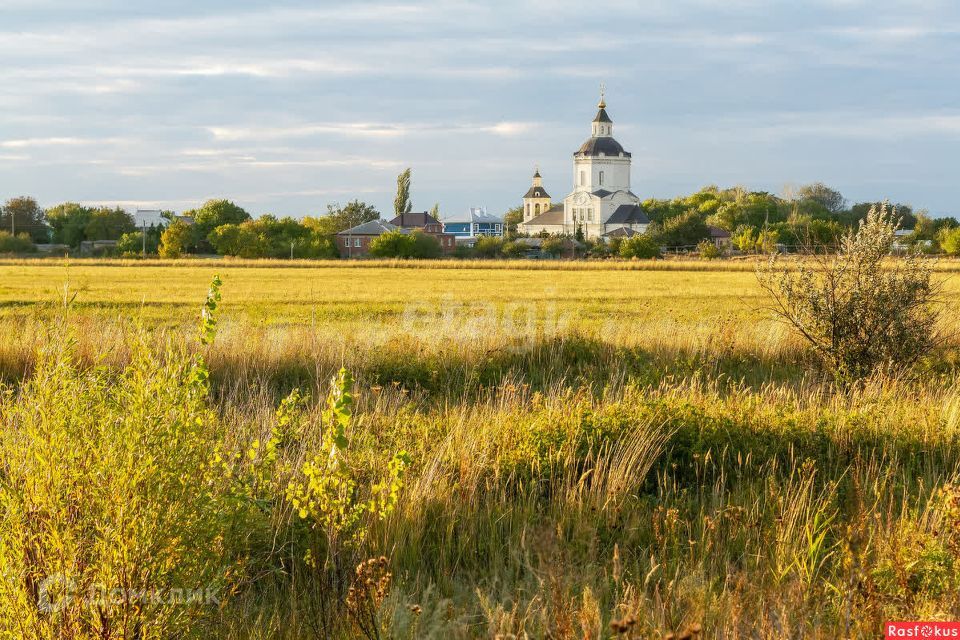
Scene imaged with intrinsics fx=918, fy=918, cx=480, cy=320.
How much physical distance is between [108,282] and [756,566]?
167 feet

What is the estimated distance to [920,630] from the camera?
4527 millimetres

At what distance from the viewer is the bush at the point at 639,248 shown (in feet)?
335

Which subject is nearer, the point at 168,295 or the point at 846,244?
the point at 846,244

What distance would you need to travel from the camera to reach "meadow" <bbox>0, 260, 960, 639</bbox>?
14.6 ft

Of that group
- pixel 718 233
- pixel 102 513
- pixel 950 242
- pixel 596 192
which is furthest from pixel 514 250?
pixel 102 513

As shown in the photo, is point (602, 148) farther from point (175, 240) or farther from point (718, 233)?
point (175, 240)

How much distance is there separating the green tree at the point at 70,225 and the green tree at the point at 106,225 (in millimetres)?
764

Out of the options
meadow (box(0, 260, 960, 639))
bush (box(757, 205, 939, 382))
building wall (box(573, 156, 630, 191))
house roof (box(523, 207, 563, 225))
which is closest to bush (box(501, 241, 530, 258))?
house roof (box(523, 207, 563, 225))

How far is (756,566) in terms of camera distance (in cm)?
629

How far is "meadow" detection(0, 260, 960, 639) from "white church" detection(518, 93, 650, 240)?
157253mm

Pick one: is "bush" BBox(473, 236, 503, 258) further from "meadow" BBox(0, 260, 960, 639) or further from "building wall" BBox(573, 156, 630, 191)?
"meadow" BBox(0, 260, 960, 639)

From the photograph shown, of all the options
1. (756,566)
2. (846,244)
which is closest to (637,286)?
(846,244)

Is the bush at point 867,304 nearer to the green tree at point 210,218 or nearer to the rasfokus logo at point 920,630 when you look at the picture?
the rasfokus logo at point 920,630

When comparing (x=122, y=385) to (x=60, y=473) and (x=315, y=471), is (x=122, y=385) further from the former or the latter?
(x=315, y=471)
